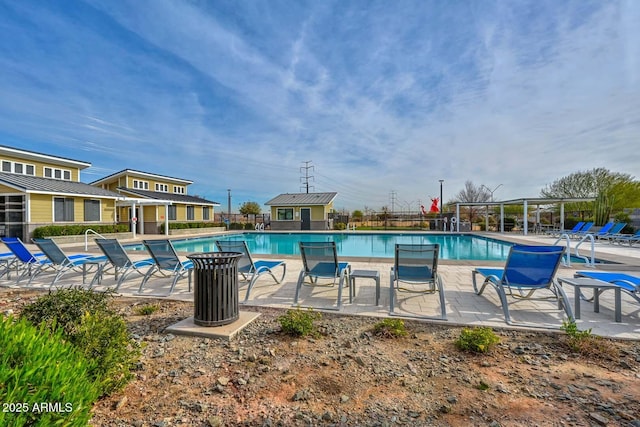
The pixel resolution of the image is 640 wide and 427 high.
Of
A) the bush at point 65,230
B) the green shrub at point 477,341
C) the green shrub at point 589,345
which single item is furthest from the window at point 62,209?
the green shrub at point 589,345

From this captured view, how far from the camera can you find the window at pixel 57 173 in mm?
19125

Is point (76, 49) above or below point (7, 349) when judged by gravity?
above

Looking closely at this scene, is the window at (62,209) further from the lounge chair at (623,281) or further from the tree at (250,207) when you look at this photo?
the lounge chair at (623,281)

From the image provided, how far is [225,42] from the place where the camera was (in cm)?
1030

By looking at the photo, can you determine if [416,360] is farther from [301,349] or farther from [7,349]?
[7,349]

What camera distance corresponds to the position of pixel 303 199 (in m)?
26.7

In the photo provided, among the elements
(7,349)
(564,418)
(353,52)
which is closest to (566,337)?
(564,418)

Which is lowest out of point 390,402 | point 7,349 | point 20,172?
point 390,402

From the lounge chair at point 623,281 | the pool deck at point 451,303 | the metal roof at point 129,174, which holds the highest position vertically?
the metal roof at point 129,174

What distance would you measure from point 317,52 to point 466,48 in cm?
552

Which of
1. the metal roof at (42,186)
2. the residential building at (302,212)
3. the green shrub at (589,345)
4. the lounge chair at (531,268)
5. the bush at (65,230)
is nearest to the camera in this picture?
the green shrub at (589,345)

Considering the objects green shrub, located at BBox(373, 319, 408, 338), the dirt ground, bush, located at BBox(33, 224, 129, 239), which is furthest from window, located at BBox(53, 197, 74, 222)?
green shrub, located at BBox(373, 319, 408, 338)

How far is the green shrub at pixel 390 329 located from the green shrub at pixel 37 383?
2.61 metres

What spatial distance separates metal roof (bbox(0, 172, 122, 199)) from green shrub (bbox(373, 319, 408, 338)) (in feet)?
62.8
